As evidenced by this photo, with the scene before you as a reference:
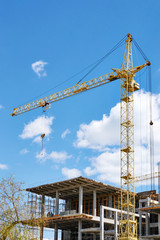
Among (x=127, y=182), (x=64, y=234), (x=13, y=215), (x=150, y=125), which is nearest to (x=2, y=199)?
(x=13, y=215)

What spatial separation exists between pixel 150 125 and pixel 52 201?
1205 inches

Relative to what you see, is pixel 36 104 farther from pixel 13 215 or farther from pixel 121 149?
pixel 13 215

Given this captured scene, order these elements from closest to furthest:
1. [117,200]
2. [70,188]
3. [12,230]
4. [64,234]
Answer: [12,230] → [70,188] → [117,200] → [64,234]

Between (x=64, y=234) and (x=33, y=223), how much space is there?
180ft

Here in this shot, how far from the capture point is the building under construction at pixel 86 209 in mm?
73000

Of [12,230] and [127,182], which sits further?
[127,182]

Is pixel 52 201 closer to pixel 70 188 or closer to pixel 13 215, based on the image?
pixel 70 188

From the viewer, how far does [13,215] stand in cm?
A: 3875

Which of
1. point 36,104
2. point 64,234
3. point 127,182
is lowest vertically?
point 64,234

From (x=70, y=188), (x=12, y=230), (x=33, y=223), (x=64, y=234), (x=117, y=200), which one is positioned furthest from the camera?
(x=64, y=234)

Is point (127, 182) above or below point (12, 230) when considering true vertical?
above

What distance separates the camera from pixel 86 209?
298 ft

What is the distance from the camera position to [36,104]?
330ft

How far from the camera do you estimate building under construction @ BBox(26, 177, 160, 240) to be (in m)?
73.0
